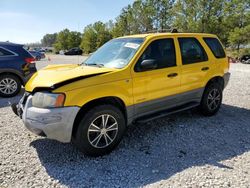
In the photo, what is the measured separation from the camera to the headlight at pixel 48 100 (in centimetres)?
355

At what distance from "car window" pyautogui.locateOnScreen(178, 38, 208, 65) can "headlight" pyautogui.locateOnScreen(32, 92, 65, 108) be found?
2.59 m

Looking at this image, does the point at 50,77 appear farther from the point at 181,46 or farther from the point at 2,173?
the point at 181,46

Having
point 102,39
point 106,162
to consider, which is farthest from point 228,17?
point 106,162

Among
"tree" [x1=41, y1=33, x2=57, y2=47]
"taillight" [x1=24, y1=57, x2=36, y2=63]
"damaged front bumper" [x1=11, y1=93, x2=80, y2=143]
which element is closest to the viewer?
"damaged front bumper" [x1=11, y1=93, x2=80, y2=143]

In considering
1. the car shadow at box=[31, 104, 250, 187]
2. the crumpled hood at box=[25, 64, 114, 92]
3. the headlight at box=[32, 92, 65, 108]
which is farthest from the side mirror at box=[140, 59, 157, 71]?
the headlight at box=[32, 92, 65, 108]

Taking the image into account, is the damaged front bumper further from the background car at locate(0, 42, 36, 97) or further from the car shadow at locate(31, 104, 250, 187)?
the background car at locate(0, 42, 36, 97)

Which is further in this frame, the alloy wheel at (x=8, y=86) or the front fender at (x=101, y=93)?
the alloy wheel at (x=8, y=86)

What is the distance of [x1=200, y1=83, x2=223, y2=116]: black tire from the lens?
18.3 ft

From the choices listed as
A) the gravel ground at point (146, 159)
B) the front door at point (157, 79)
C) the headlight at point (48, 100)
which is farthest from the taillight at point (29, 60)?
the front door at point (157, 79)

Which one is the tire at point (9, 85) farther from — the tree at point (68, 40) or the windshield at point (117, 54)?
the tree at point (68, 40)

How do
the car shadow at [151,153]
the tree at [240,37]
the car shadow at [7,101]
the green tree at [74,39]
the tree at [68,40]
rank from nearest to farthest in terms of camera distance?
the car shadow at [151,153] → the car shadow at [7,101] → the tree at [240,37] → the green tree at [74,39] → the tree at [68,40]

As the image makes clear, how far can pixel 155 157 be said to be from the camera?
3930 millimetres

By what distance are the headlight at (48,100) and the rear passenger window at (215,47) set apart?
3.61 metres

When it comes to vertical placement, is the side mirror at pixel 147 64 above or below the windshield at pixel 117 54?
below
